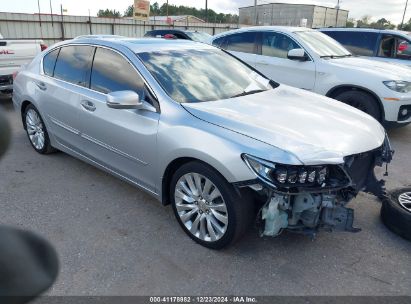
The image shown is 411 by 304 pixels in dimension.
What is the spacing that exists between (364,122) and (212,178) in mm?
1564

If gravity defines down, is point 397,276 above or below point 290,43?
below

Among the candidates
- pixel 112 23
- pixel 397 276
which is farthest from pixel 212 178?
pixel 112 23

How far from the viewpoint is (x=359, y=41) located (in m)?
8.49

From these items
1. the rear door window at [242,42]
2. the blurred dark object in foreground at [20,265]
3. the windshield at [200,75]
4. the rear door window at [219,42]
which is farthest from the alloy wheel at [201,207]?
the rear door window at [219,42]

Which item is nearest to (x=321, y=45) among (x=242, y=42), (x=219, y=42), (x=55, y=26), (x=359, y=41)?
(x=242, y=42)

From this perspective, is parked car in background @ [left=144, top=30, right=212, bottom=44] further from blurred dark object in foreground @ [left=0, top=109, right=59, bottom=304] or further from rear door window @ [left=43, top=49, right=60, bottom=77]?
blurred dark object in foreground @ [left=0, top=109, right=59, bottom=304]

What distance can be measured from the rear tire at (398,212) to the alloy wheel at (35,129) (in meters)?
4.04

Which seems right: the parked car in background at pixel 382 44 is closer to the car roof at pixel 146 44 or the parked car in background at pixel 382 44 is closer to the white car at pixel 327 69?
the white car at pixel 327 69

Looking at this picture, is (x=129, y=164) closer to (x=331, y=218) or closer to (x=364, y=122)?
(x=331, y=218)

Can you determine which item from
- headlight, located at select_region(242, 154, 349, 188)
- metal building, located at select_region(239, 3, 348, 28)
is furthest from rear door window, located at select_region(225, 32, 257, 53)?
metal building, located at select_region(239, 3, 348, 28)

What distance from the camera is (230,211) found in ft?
9.03

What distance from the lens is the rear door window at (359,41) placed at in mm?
8328

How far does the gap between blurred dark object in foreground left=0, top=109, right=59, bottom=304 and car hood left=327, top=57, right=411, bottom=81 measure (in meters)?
6.05

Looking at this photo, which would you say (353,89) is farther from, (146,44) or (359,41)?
(146,44)
